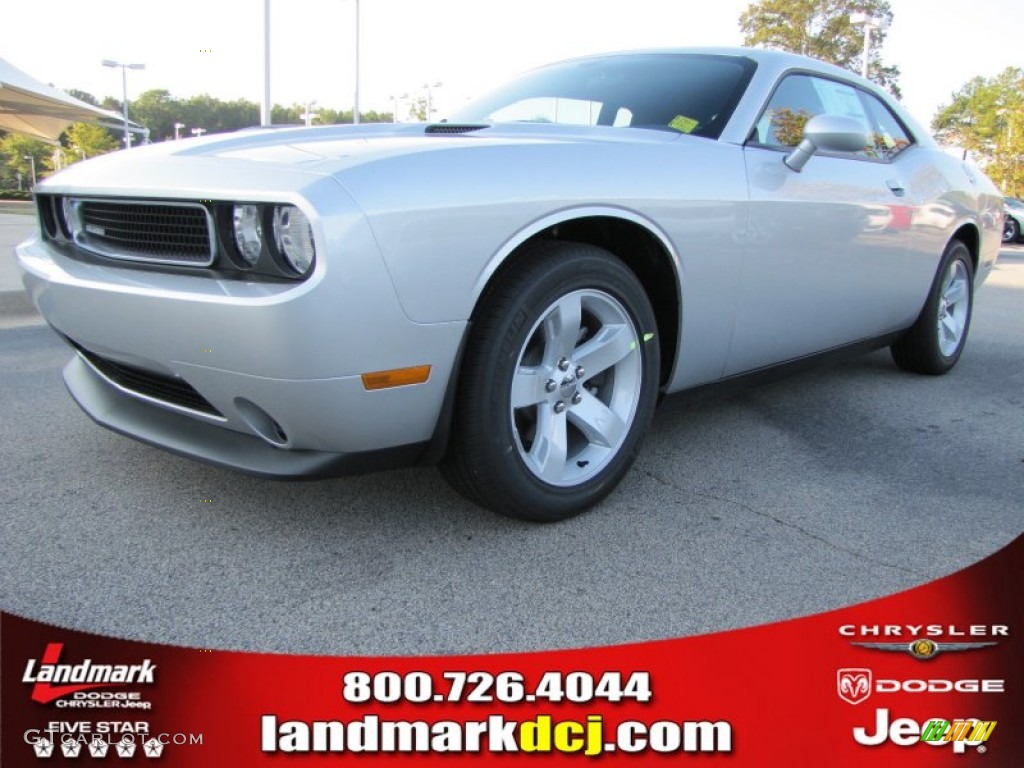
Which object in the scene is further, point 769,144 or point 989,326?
point 989,326

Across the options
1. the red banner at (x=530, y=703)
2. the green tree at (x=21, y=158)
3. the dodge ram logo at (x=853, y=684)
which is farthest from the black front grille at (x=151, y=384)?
the green tree at (x=21, y=158)

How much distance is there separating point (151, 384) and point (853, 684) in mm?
1799

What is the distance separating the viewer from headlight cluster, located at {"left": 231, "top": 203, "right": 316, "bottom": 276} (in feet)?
6.20

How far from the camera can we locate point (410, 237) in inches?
76.4

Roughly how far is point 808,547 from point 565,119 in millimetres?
1708

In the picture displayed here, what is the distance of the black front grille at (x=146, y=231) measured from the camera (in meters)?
2.06

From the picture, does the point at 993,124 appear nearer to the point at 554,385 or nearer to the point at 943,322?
the point at 943,322

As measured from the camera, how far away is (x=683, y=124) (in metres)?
2.89

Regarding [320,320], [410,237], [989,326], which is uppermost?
[410,237]

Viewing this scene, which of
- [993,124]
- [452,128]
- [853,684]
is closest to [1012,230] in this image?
[993,124]

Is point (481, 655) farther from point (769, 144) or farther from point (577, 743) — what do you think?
point (769, 144)

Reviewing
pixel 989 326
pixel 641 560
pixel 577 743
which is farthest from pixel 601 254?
pixel 989 326

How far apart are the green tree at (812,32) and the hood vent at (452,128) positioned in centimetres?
3111

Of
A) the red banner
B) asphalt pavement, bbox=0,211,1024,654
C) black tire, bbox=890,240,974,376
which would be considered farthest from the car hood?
black tire, bbox=890,240,974,376
